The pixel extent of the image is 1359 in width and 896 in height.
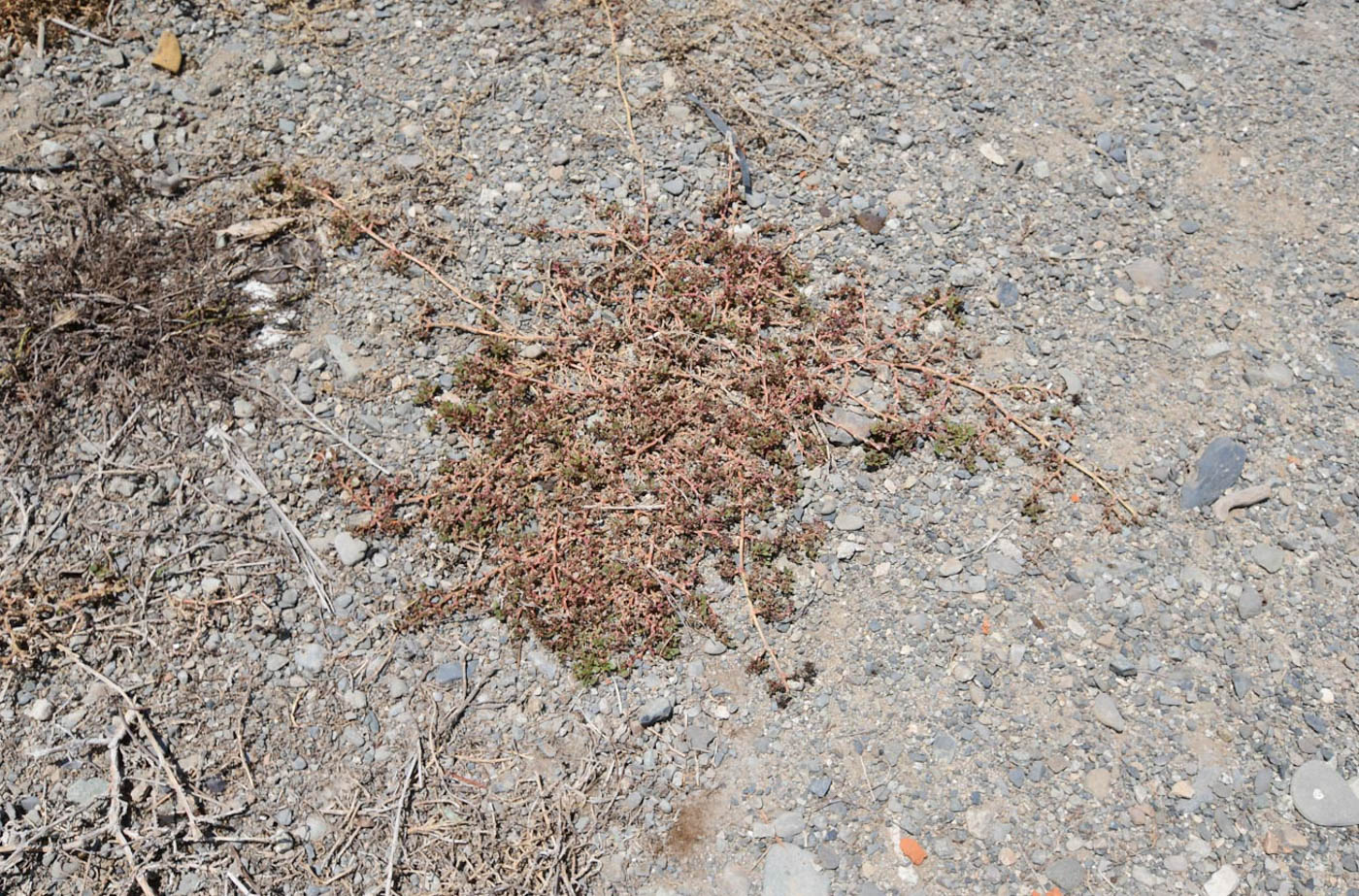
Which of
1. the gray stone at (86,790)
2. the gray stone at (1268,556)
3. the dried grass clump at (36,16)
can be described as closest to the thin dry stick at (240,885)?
the gray stone at (86,790)

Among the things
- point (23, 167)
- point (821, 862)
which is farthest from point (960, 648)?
point (23, 167)

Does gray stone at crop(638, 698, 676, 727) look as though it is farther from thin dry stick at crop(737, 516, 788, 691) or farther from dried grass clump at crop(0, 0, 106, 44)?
dried grass clump at crop(0, 0, 106, 44)

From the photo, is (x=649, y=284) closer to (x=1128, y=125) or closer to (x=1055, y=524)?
(x=1055, y=524)

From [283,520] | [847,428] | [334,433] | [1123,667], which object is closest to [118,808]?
[283,520]

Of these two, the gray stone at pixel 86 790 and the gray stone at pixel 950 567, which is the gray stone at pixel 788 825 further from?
the gray stone at pixel 86 790

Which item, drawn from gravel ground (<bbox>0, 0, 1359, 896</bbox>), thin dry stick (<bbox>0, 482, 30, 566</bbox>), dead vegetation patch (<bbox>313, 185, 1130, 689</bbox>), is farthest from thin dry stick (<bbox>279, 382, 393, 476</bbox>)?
thin dry stick (<bbox>0, 482, 30, 566</bbox>)
